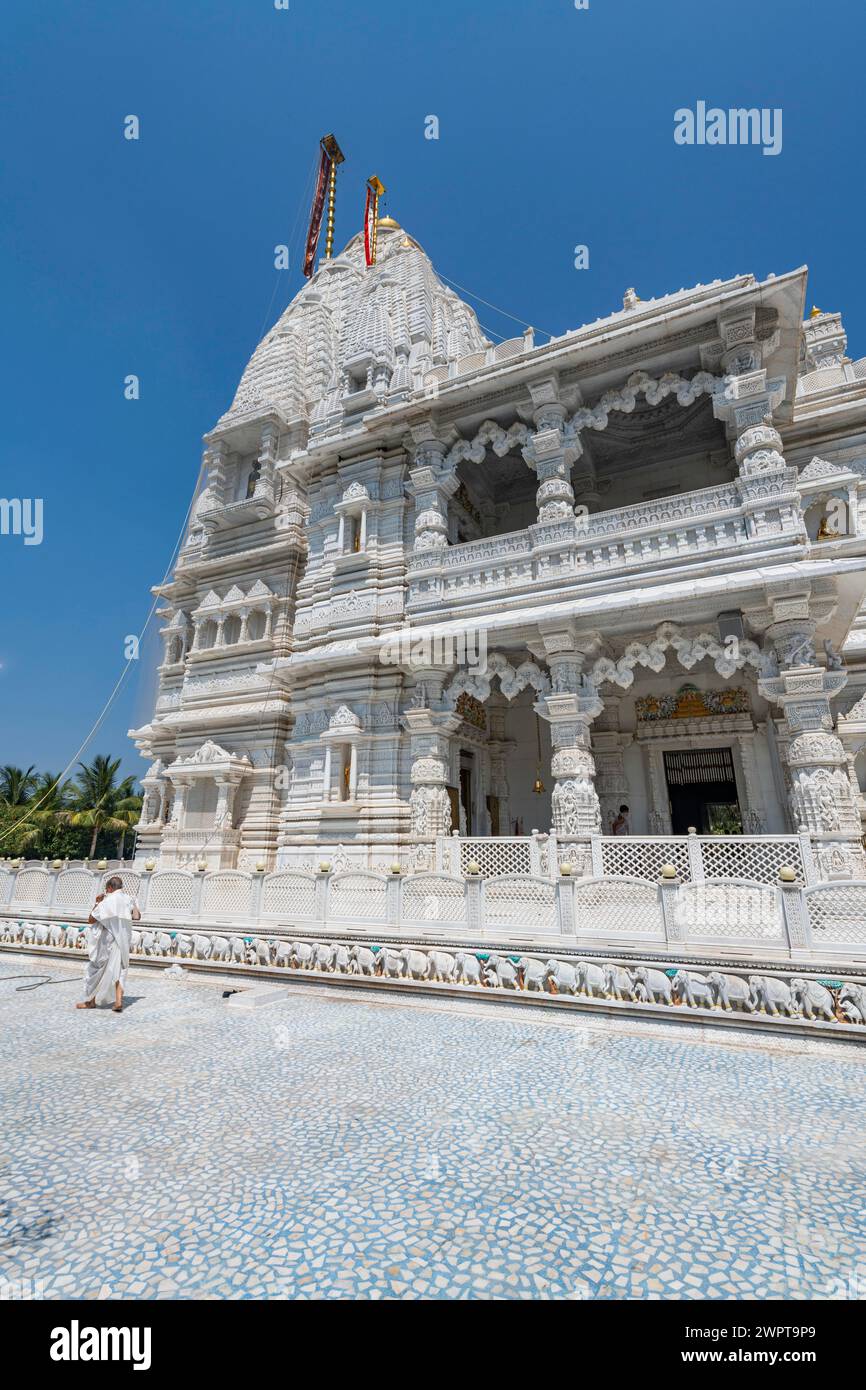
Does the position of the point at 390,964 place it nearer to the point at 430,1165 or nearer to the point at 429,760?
the point at 430,1165

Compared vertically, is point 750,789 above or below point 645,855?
above

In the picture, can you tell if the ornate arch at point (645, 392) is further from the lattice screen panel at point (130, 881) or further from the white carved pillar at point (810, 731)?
the lattice screen panel at point (130, 881)

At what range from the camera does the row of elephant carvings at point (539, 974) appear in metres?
5.62

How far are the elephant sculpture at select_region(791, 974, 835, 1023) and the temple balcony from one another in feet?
22.9

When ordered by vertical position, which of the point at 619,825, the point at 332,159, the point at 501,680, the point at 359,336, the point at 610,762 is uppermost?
the point at 332,159

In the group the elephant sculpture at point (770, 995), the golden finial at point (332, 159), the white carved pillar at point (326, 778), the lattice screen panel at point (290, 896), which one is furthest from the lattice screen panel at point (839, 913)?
the golden finial at point (332, 159)

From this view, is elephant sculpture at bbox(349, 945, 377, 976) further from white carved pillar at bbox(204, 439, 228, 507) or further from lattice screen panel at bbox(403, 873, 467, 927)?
white carved pillar at bbox(204, 439, 228, 507)

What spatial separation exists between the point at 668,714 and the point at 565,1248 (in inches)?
506

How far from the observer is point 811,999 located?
5.57 meters

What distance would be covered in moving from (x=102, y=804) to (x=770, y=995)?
135 feet

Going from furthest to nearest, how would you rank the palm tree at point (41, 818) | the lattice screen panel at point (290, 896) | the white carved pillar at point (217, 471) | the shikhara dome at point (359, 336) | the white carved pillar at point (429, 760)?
1. the palm tree at point (41, 818)
2. the white carved pillar at point (217, 471)
3. the shikhara dome at point (359, 336)
4. the white carved pillar at point (429, 760)
5. the lattice screen panel at point (290, 896)

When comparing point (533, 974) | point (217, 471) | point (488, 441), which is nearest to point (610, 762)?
point (488, 441)

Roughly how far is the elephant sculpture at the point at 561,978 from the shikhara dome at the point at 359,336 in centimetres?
1377

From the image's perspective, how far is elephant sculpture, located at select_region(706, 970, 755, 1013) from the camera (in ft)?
19.0
